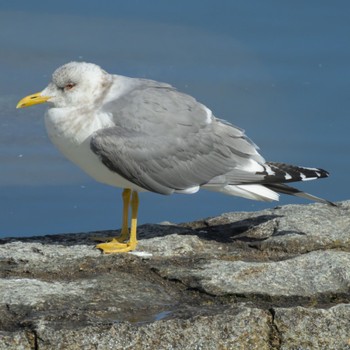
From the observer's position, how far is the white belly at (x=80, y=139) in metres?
6.60

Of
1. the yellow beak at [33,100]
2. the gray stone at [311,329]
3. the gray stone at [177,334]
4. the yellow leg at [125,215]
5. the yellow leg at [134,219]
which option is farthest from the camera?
the yellow leg at [125,215]

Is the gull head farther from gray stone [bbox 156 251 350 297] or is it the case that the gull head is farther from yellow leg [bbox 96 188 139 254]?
gray stone [bbox 156 251 350 297]

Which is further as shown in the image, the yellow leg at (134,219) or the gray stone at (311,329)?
the yellow leg at (134,219)

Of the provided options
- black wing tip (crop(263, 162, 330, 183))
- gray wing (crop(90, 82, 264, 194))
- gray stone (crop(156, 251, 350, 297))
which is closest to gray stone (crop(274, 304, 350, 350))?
gray stone (crop(156, 251, 350, 297))

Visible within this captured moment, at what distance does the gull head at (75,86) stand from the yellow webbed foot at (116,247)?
85 centimetres

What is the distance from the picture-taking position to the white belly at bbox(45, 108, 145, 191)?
6.60 meters

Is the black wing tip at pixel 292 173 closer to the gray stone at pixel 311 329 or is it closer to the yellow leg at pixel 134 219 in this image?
the yellow leg at pixel 134 219

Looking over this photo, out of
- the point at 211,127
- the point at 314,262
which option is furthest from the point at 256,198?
the point at 314,262

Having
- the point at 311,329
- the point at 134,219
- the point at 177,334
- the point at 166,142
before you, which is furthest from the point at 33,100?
the point at 311,329

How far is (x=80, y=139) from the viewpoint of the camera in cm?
661

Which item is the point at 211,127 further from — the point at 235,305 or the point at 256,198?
the point at 235,305

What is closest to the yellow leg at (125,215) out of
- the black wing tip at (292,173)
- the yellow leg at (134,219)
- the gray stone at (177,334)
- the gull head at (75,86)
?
the yellow leg at (134,219)

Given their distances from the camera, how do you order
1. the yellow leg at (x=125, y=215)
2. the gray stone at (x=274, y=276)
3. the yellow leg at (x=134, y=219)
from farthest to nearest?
the yellow leg at (x=125, y=215)
the yellow leg at (x=134, y=219)
the gray stone at (x=274, y=276)

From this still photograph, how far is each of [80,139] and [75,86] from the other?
357 mm
